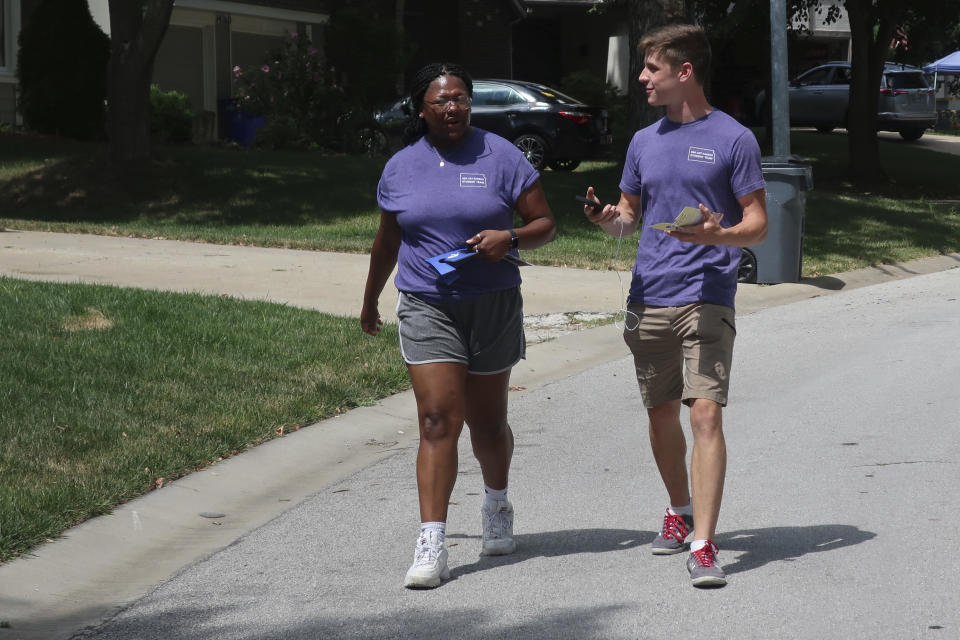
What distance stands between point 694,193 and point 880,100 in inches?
1225

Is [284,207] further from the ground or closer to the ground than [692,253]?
further from the ground

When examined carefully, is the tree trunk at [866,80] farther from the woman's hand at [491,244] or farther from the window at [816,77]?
the woman's hand at [491,244]

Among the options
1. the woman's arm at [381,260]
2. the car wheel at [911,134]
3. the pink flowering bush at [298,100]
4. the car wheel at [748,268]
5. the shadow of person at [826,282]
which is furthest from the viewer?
the car wheel at [911,134]

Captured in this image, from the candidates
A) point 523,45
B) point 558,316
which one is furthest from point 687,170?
point 523,45

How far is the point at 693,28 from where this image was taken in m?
4.81

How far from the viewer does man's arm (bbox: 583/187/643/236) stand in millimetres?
4824

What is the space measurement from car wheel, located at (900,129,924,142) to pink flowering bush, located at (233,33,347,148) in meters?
16.7

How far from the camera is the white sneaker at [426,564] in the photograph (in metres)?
4.65

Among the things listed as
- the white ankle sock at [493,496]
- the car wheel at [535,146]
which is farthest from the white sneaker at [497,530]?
the car wheel at [535,146]

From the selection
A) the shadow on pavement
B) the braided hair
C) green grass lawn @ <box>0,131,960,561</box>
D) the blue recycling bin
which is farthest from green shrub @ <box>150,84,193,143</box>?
the shadow on pavement

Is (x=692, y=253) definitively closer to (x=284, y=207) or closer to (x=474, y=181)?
(x=474, y=181)

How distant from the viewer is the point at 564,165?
24375 mm

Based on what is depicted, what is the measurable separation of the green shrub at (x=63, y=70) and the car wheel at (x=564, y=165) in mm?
7942

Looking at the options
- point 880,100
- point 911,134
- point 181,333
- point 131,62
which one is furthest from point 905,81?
point 181,333
